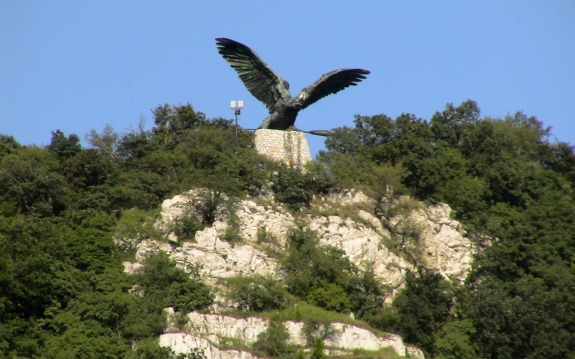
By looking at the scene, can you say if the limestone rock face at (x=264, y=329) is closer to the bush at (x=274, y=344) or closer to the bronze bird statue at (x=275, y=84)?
the bush at (x=274, y=344)

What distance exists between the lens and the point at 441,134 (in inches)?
2469

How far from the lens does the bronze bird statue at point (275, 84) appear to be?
55.6 metres

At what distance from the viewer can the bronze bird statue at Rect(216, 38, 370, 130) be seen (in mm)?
55562

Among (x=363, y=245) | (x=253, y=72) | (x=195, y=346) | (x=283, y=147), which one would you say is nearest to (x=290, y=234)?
(x=363, y=245)

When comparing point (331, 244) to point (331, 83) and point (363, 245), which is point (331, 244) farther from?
point (331, 83)

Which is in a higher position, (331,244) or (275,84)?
(275,84)

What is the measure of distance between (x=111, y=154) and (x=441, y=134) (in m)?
14.0

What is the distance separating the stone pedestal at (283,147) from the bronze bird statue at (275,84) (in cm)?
39

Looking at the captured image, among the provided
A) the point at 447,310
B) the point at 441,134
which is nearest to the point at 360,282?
the point at 447,310

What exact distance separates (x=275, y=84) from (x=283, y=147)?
8.16ft

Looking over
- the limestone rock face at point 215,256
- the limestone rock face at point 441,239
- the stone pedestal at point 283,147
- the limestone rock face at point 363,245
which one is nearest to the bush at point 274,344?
the limestone rock face at point 215,256

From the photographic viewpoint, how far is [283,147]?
56844mm

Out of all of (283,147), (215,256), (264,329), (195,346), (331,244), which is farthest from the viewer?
(283,147)

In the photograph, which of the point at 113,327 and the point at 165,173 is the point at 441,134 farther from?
the point at 113,327
